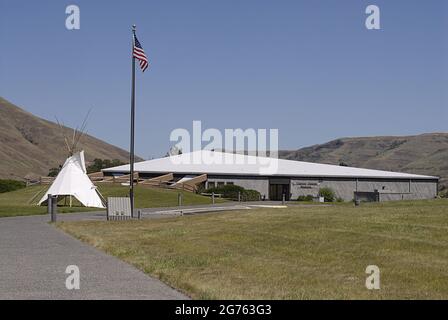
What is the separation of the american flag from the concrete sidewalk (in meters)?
16.5

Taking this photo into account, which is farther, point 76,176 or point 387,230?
point 76,176

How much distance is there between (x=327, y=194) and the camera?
73875mm

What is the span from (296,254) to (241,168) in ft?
211

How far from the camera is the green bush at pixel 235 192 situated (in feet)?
226

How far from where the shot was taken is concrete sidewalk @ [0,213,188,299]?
1122 cm

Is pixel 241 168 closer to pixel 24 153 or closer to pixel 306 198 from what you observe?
pixel 306 198

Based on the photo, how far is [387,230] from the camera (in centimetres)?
1923

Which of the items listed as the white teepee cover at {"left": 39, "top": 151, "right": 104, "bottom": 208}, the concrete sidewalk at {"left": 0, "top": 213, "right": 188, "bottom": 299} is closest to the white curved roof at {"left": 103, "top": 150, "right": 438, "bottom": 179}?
the white teepee cover at {"left": 39, "top": 151, "right": 104, "bottom": 208}

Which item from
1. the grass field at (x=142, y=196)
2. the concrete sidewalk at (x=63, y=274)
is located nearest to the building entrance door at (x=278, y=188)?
the grass field at (x=142, y=196)

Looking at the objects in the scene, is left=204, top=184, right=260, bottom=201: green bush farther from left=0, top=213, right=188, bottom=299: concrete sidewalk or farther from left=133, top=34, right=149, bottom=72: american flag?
left=0, top=213, right=188, bottom=299: concrete sidewalk

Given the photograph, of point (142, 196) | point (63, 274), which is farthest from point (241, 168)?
point (63, 274)
